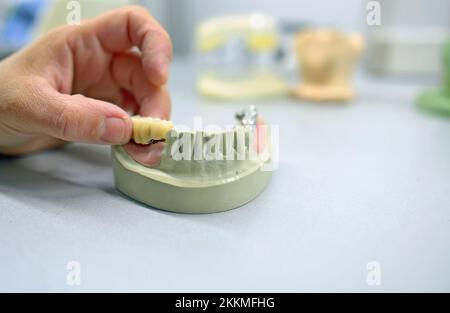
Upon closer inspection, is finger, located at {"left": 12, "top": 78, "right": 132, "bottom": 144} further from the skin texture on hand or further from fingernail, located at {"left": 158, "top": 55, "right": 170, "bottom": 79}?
fingernail, located at {"left": 158, "top": 55, "right": 170, "bottom": 79}

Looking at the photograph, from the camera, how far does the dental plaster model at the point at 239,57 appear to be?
106 cm

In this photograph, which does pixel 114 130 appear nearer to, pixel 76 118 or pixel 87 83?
pixel 76 118

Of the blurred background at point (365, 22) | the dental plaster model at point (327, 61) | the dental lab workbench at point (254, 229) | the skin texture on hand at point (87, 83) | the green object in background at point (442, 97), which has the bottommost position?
the dental lab workbench at point (254, 229)

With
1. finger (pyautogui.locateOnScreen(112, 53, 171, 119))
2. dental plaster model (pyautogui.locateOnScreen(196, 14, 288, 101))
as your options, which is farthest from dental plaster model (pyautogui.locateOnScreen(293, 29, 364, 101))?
finger (pyautogui.locateOnScreen(112, 53, 171, 119))

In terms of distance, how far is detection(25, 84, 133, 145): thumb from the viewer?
50 centimetres

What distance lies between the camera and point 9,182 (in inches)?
23.1

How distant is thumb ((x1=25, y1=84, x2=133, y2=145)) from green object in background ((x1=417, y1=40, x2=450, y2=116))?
669 millimetres

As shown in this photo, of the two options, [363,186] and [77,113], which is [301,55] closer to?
[363,186]

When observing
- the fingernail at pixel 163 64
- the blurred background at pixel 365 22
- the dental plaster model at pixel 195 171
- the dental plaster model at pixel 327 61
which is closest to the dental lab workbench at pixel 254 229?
the dental plaster model at pixel 195 171

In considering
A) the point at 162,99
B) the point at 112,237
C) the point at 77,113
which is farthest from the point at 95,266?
the point at 162,99

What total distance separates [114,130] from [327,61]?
630 millimetres

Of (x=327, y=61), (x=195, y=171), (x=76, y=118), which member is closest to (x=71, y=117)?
(x=76, y=118)

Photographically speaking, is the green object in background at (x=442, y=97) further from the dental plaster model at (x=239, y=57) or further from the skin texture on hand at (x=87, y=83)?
the skin texture on hand at (x=87, y=83)

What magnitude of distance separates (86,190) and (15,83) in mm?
141
